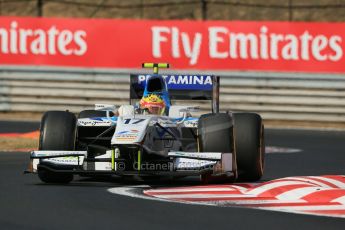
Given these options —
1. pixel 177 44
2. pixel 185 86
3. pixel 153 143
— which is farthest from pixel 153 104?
A: pixel 177 44

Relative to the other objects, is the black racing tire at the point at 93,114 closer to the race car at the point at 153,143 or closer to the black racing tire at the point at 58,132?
the race car at the point at 153,143

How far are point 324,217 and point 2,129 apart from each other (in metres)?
13.6

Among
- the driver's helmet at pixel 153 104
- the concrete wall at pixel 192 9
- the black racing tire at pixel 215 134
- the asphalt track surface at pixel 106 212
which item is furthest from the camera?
the concrete wall at pixel 192 9

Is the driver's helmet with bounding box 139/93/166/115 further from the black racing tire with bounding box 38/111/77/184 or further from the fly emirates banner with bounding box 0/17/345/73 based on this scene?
the fly emirates banner with bounding box 0/17/345/73

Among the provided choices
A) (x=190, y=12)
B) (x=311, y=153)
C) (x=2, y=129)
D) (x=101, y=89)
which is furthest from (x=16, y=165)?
(x=190, y=12)

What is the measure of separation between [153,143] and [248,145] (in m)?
1.12

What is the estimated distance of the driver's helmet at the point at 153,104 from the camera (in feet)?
48.2

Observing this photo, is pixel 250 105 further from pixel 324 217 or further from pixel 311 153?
pixel 324 217

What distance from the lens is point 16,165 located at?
16.1 m

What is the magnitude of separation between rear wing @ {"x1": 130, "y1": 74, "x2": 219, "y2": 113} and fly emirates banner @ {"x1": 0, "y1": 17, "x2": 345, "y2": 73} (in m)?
9.03

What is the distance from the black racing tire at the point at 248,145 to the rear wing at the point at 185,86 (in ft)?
4.26

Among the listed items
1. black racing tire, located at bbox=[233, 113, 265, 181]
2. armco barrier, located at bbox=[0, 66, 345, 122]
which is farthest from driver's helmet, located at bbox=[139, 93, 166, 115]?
armco barrier, located at bbox=[0, 66, 345, 122]

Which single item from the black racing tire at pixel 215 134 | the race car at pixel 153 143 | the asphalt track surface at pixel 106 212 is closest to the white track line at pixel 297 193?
the asphalt track surface at pixel 106 212

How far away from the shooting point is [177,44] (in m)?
24.6
